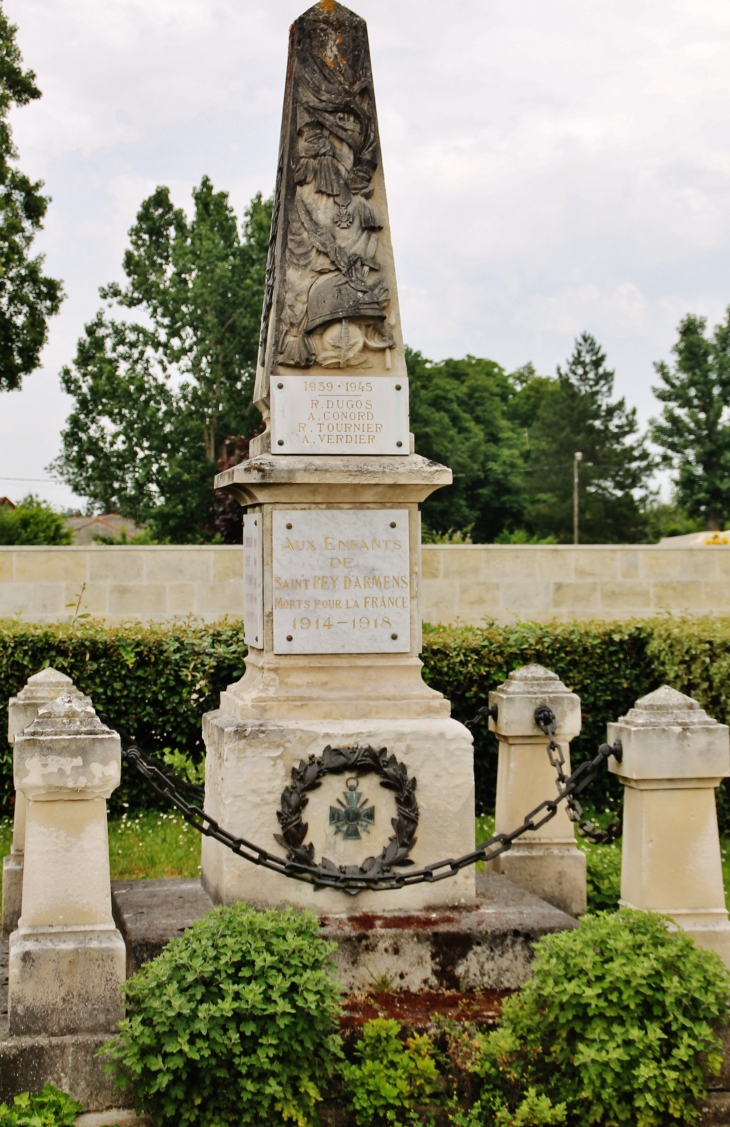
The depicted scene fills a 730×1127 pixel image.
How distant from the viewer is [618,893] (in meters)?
5.70

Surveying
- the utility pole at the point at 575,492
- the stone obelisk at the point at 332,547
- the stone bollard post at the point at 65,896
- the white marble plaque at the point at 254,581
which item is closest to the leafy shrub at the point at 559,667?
the white marble plaque at the point at 254,581

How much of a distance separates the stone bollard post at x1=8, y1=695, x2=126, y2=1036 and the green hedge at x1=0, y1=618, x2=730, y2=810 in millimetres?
4596

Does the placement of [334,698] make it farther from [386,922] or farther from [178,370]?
[178,370]

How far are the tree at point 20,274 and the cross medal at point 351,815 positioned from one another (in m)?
17.4

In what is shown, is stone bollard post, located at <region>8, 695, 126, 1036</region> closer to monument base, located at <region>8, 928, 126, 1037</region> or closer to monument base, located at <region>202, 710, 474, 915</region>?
monument base, located at <region>8, 928, 126, 1037</region>

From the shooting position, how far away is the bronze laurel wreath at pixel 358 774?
15.9ft

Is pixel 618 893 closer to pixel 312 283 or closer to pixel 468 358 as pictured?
pixel 312 283

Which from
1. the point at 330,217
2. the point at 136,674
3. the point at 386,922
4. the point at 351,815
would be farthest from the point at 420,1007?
the point at 136,674

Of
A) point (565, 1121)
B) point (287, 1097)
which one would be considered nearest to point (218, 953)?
→ point (287, 1097)

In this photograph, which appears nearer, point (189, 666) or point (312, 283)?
point (312, 283)

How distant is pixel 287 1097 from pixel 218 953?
1.61ft

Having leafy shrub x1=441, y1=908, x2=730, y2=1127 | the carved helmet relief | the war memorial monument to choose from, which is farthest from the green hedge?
leafy shrub x1=441, y1=908, x2=730, y2=1127

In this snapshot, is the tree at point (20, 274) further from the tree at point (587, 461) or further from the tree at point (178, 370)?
the tree at point (587, 461)

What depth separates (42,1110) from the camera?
145 inches
